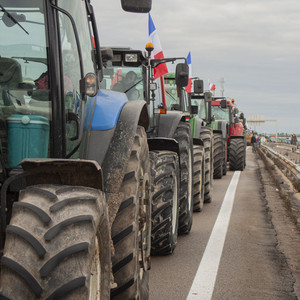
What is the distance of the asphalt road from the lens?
5809 millimetres

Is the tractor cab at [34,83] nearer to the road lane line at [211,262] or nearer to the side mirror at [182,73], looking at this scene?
the road lane line at [211,262]

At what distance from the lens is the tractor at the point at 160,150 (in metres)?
7.00

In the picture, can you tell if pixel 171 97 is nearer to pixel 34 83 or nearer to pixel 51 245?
pixel 34 83

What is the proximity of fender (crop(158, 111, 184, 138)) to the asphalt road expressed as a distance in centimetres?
149

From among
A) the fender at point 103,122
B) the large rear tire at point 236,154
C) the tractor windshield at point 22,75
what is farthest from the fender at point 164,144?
the large rear tire at point 236,154

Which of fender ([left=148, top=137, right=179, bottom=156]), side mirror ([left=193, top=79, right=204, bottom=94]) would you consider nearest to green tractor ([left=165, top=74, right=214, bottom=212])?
side mirror ([left=193, top=79, right=204, bottom=94])

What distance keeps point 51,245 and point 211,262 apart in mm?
4289

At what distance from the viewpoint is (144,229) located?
5137 mm

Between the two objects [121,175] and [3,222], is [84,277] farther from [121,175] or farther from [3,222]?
[121,175]

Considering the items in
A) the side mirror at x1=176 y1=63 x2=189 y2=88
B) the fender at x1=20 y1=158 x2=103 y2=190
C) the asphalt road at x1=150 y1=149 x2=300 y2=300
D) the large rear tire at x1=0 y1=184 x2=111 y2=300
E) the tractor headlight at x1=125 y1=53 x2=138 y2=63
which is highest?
the tractor headlight at x1=125 y1=53 x2=138 y2=63

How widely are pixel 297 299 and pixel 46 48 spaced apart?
320cm

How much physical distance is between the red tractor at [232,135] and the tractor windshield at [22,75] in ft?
62.1

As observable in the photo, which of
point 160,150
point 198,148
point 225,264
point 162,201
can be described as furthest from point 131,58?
point 225,264

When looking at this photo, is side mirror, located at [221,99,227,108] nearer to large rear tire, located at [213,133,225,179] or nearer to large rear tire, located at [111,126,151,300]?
large rear tire, located at [213,133,225,179]
